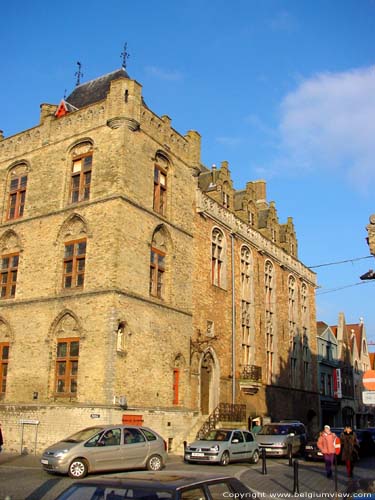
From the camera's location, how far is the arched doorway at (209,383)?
2747 centimetres

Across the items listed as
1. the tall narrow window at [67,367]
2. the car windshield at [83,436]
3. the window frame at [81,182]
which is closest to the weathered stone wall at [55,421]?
the tall narrow window at [67,367]

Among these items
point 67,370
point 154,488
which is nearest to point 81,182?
point 67,370

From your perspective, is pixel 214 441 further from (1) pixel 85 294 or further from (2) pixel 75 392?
(1) pixel 85 294

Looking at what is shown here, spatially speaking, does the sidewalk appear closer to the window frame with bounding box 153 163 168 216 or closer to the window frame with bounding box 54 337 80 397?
the window frame with bounding box 54 337 80 397

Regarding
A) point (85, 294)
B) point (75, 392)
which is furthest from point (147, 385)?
point (85, 294)

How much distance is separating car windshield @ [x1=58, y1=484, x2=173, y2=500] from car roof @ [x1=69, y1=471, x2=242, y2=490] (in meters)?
0.04

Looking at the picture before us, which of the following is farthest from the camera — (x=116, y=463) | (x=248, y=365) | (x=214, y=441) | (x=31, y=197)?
(x=248, y=365)

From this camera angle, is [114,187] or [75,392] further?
[114,187]

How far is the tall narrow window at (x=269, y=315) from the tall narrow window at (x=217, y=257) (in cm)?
594

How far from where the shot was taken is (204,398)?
27.6 meters

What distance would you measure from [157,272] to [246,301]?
9136 millimetres

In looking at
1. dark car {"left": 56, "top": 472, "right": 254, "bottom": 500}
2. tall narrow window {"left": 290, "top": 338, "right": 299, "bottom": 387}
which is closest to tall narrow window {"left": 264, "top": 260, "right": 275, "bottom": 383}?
tall narrow window {"left": 290, "top": 338, "right": 299, "bottom": 387}

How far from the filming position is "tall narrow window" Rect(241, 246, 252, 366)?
105 ft

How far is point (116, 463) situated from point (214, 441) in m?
5.08
